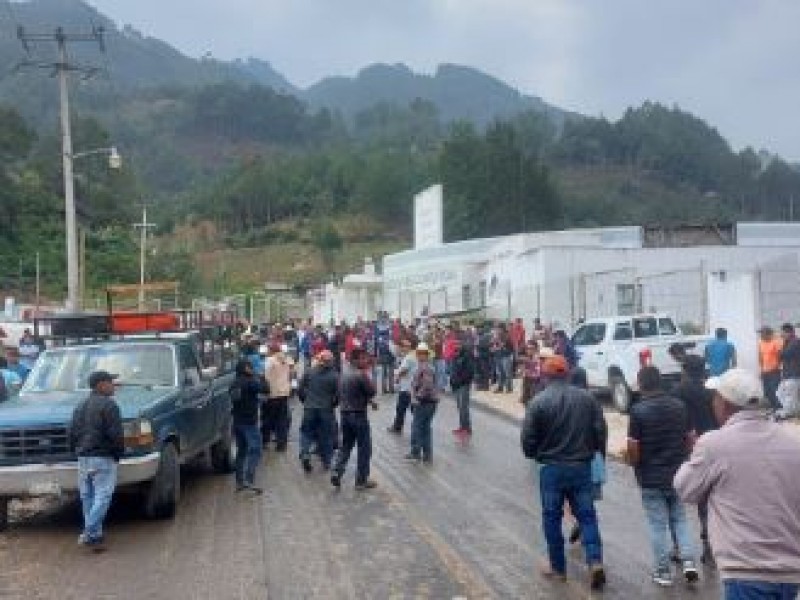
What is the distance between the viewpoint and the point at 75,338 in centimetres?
1496

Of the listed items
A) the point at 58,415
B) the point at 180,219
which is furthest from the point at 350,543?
the point at 180,219

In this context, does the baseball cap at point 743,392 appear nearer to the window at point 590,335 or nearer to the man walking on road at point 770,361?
the man walking on road at point 770,361

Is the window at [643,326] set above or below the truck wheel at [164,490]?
above

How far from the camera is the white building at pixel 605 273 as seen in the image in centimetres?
2603

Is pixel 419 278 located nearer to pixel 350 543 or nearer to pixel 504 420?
pixel 504 420

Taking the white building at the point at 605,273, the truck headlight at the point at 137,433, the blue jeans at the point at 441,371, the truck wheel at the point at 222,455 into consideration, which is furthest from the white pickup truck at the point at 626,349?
the truck headlight at the point at 137,433

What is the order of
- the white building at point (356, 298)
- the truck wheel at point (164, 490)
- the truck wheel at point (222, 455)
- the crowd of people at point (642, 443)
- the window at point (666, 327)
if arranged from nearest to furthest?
the crowd of people at point (642, 443) → the truck wheel at point (164, 490) → the truck wheel at point (222, 455) → the window at point (666, 327) → the white building at point (356, 298)

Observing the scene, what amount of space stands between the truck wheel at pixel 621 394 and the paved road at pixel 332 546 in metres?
7.69

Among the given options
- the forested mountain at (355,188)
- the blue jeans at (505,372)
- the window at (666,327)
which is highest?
the forested mountain at (355,188)

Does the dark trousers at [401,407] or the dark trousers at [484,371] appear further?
the dark trousers at [484,371]

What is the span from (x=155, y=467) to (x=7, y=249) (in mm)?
64363

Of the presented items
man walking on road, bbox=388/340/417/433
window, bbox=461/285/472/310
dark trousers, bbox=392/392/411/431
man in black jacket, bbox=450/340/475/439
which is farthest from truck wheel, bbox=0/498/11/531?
window, bbox=461/285/472/310

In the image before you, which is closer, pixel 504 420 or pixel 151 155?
pixel 504 420

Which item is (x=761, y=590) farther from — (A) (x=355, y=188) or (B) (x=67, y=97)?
(A) (x=355, y=188)
